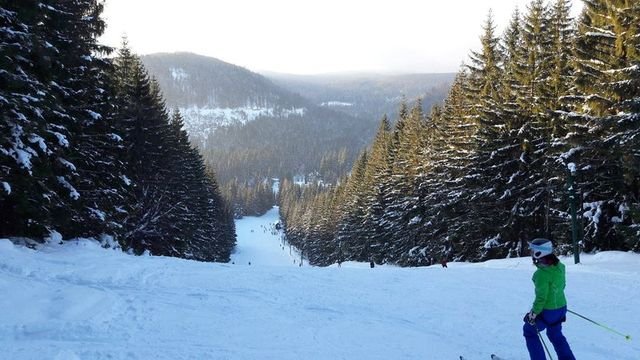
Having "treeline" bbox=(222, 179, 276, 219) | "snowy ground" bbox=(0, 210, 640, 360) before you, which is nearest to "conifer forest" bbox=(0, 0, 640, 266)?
"snowy ground" bbox=(0, 210, 640, 360)

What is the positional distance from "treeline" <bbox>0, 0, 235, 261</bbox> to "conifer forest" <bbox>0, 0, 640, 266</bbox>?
0.05 metres

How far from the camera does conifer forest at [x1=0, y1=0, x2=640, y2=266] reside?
1270cm

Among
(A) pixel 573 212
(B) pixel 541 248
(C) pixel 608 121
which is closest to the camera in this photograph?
(B) pixel 541 248

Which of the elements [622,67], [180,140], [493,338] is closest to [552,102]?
[622,67]

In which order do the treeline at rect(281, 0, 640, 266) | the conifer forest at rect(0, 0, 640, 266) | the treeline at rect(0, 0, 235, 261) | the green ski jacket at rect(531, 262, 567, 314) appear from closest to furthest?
the green ski jacket at rect(531, 262, 567, 314)
the treeline at rect(0, 0, 235, 261)
the conifer forest at rect(0, 0, 640, 266)
the treeline at rect(281, 0, 640, 266)

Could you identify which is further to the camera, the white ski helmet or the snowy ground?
the snowy ground

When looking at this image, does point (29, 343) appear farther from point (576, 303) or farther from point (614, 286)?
point (614, 286)

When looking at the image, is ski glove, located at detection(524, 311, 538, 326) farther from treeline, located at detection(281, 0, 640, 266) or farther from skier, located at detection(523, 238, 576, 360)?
treeline, located at detection(281, 0, 640, 266)

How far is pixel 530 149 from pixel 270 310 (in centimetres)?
1891

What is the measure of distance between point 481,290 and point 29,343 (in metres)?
9.45

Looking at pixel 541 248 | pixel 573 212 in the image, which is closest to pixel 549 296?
pixel 541 248

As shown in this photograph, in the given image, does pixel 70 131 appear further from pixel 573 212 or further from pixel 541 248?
pixel 573 212

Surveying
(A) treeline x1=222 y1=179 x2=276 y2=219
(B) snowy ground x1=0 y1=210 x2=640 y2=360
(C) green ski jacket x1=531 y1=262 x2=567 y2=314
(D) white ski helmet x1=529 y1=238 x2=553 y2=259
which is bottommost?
(A) treeline x1=222 y1=179 x2=276 y2=219

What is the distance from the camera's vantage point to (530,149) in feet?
78.8
